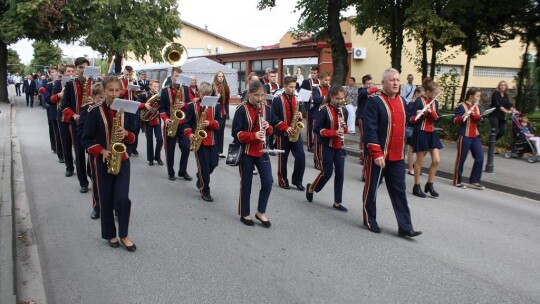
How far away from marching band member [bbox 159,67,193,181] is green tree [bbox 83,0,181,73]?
19961 millimetres

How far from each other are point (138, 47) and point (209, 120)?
2470 centimetres

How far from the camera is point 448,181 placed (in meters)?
9.80

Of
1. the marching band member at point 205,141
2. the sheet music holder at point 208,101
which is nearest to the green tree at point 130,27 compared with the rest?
the marching band member at point 205,141

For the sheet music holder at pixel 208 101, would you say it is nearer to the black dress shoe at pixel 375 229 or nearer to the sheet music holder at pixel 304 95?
the sheet music holder at pixel 304 95

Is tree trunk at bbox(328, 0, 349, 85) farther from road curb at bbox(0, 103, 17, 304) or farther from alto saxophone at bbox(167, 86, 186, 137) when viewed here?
road curb at bbox(0, 103, 17, 304)

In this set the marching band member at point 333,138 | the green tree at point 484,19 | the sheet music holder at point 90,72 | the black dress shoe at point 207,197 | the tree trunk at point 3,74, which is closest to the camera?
the marching band member at point 333,138

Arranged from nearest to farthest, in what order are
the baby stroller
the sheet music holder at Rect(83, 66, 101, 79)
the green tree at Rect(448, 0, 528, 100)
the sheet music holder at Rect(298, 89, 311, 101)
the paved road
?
1. the paved road
2. the sheet music holder at Rect(83, 66, 101, 79)
3. the sheet music holder at Rect(298, 89, 311, 101)
4. the baby stroller
5. the green tree at Rect(448, 0, 528, 100)

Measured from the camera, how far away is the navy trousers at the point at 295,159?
822 cm

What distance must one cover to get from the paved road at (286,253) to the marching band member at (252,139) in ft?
1.66

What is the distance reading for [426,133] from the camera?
8.27 metres

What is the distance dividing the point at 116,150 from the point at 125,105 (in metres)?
0.51

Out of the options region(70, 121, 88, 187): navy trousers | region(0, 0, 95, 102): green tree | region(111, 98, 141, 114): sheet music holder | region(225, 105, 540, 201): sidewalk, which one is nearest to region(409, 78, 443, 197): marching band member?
region(225, 105, 540, 201): sidewalk

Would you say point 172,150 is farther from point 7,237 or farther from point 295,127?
Answer: point 7,237

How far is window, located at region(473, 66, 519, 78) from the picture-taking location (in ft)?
112
